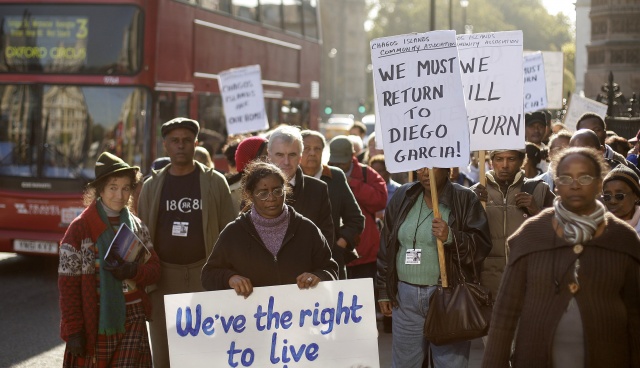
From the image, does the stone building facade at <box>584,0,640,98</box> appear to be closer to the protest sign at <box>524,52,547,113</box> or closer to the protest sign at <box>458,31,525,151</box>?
the protest sign at <box>524,52,547,113</box>

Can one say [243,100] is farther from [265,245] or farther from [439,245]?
[265,245]

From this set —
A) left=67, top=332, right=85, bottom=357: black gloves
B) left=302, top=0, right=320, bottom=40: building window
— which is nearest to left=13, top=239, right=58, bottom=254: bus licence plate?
left=67, top=332, right=85, bottom=357: black gloves

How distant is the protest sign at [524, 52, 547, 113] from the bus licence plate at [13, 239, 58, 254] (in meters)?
5.43

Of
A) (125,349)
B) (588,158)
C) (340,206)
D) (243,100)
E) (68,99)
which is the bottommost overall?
(125,349)

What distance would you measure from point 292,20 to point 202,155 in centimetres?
976

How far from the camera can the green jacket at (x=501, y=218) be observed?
24.9 ft

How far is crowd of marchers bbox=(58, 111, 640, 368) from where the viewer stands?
475cm

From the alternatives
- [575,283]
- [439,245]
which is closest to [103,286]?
[439,245]

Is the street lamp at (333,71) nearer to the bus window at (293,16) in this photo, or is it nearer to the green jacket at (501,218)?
the bus window at (293,16)

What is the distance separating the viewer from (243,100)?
1559 centimetres

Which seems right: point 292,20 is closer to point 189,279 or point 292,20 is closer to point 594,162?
point 189,279

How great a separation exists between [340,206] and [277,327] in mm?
2427

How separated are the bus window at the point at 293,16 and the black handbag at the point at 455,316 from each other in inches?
526

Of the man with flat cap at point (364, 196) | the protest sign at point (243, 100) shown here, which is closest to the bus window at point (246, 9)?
the protest sign at point (243, 100)
